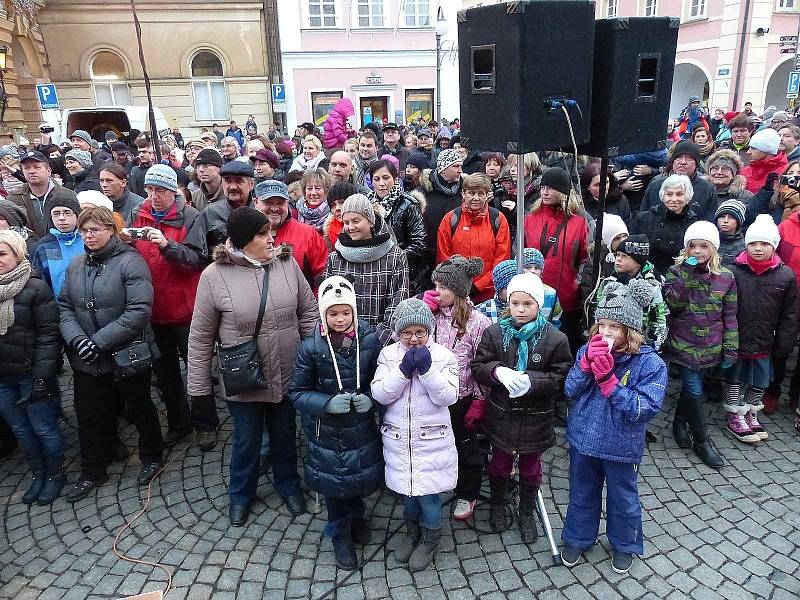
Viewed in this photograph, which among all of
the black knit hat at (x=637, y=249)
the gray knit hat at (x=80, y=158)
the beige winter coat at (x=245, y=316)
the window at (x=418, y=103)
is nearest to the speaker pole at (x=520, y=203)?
the black knit hat at (x=637, y=249)

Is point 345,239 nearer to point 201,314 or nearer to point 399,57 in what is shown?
point 201,314

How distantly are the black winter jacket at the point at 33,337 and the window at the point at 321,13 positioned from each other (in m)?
23.2

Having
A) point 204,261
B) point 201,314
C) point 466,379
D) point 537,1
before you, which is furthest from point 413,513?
point 537,1

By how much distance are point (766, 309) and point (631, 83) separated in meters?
2.19

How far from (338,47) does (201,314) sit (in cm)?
2381

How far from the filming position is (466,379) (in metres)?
3.76

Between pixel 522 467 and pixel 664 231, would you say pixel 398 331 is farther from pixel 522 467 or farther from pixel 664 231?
pixel 664 231

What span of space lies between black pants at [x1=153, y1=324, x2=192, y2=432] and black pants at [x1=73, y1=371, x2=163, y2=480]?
42 cm

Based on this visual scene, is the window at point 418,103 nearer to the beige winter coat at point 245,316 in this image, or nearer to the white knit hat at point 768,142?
the white knit hat at point 768,142

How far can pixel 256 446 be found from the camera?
389cm

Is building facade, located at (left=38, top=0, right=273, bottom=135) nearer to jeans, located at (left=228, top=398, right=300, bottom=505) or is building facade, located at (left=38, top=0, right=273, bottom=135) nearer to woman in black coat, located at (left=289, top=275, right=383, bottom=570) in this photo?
jeans, located at (left=228, top=398, right=300, bottom=505)

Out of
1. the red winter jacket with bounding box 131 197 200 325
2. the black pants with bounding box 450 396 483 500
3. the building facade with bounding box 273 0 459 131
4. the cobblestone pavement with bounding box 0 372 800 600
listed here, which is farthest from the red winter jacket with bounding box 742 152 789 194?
the building facade with bounding box 273 0 459 131

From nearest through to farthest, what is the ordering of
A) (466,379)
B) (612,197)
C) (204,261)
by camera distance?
(466,379) → (204,261) → (612,197)

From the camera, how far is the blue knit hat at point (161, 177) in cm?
444
